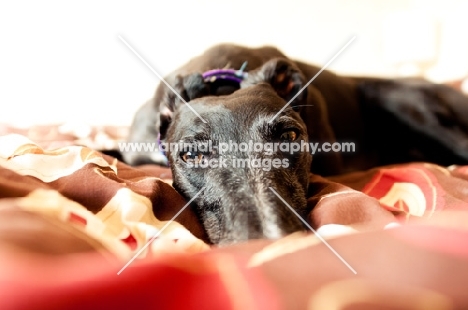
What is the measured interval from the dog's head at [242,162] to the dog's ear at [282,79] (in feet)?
0.38

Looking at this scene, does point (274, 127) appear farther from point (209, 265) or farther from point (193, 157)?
point (209, 265)

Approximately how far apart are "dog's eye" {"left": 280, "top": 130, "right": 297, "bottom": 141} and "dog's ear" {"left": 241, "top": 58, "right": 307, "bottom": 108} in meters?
0.33

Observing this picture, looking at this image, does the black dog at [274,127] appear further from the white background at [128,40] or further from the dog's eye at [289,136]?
the white background at [128,40]

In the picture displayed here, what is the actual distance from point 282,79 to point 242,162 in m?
0.70

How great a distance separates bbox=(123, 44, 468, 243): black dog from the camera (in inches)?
48.9

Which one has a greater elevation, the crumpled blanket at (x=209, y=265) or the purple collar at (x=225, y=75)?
the crumpled blanket at (x=209, y=265)

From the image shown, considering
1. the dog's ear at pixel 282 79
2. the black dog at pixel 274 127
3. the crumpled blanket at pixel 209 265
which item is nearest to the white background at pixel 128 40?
the black dog at pixel 274 127

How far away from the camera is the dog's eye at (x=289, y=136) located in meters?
1.49

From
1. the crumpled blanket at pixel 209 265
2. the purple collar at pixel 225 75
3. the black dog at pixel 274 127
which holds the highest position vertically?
the crumpled blanket at pixel 209 265

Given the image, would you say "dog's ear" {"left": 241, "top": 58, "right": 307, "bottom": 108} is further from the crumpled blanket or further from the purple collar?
the crumpled blanket

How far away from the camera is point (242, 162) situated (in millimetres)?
1313

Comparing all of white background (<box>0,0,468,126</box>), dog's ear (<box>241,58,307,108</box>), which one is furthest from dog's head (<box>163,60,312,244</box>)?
white background (<box>0,0,468,126</box>)

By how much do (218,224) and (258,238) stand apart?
22 centimetres

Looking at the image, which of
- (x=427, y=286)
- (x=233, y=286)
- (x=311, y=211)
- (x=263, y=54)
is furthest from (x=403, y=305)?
(x=263, y=54)
